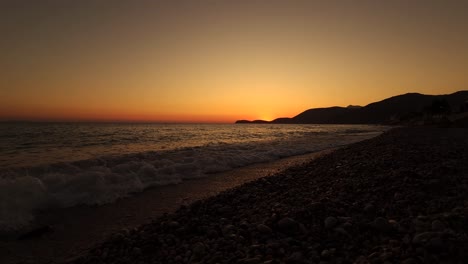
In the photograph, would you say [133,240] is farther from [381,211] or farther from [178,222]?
[381,211]

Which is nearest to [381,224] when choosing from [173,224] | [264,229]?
[264,229]

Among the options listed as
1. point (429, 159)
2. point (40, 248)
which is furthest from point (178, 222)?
point (429, 159)

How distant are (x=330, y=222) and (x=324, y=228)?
14 centimetres

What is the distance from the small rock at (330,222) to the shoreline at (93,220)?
12.7 ft

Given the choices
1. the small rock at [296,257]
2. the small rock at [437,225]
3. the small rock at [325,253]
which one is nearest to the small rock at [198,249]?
the small rock at [296,257]

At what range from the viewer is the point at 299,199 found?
6.76 metres

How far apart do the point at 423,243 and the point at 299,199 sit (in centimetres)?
331

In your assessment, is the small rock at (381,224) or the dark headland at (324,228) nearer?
the dark headland at (324,228)

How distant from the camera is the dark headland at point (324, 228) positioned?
369 centimetres

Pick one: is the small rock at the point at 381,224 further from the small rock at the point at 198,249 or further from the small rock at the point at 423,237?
the small rock at the point at 198,249

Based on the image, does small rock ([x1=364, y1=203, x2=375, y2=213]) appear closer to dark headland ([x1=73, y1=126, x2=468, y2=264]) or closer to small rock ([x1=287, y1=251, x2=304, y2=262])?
dark headland ([x1=73, y1=126, x2=468, y2=264])

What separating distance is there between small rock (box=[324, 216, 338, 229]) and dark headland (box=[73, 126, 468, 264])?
0.05 feet

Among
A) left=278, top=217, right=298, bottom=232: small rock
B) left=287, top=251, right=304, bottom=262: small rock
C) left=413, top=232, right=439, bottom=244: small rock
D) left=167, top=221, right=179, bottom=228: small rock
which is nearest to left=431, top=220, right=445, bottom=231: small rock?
left=413, top=232, right=439, bottom=244: small rock

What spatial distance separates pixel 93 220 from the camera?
706cm
